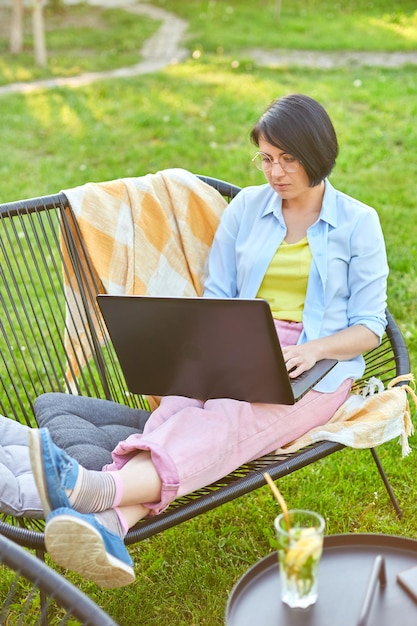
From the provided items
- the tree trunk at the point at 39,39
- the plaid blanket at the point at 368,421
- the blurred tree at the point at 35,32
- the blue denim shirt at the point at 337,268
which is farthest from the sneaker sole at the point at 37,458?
the tree trunk at the point at 39,39

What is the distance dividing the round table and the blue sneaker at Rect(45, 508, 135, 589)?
281 millimetres

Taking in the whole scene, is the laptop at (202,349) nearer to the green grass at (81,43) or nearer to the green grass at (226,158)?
the green grass at (226,158)

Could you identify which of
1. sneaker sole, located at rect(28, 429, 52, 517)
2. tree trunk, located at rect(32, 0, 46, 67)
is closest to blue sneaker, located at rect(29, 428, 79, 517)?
sneaker sole, located at rect(28, 429, 52, 517)

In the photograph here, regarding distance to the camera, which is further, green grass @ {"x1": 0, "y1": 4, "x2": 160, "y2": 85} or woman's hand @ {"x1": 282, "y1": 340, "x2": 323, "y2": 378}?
green grass @ {"x1": 0, "y1": 4, "x2": 160, "y2": 85}

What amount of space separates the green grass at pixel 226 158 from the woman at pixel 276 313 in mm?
469

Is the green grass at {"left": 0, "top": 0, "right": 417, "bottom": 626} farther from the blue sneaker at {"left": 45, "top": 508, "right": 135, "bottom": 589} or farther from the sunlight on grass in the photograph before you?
the blue sneaker at {"left": 45, "top": 508, "right": 135, "bottom": 589}

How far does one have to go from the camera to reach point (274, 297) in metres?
2.64

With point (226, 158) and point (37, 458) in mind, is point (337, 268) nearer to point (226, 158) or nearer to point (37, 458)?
point (37, 458)

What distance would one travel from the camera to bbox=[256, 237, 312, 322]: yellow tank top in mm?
2592

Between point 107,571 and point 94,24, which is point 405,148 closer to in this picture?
point 107,571

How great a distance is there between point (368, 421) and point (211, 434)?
1.48 ft

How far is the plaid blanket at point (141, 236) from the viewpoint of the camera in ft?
9.16

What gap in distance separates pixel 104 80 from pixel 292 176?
6.53 m

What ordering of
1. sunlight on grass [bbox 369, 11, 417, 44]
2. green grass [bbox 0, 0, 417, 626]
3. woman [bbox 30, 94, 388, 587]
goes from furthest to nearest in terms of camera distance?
sunlight on grass [bbox 369, 11, 417, 44] → green grass [bbox 0, 0, 417, 626] → woman [bbox 30, 94, 388, 587]
